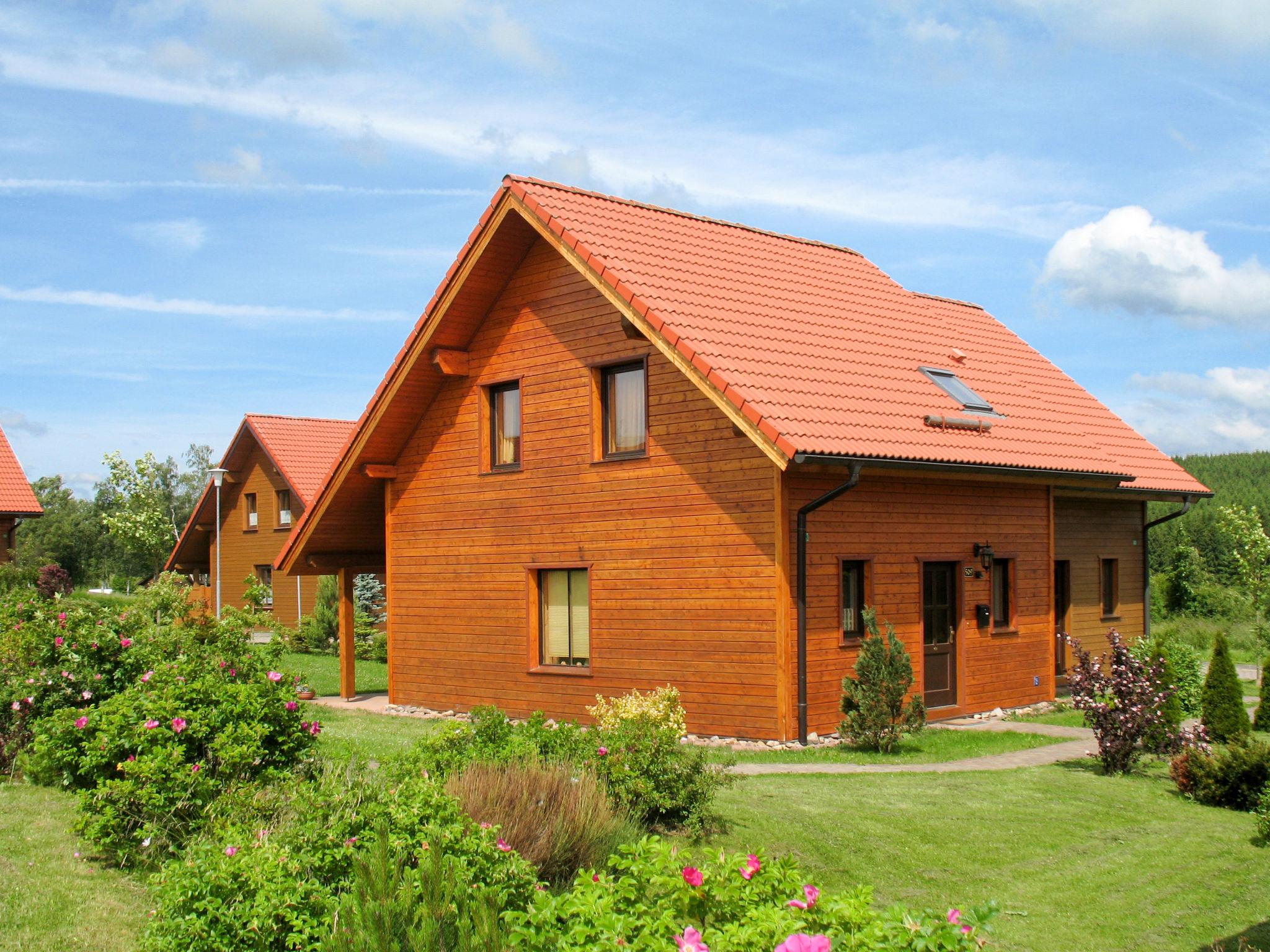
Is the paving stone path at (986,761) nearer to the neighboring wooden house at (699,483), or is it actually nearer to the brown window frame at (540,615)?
the neighboring wooden house at (699,483)

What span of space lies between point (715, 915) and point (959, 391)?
13755 mm

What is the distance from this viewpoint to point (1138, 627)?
22.8m

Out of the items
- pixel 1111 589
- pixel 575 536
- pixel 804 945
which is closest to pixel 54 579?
pixel 575 536

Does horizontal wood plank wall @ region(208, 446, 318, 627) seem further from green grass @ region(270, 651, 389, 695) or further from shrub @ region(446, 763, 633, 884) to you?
shrub @ region(446, 763, 633, 884)

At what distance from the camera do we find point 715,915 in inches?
205

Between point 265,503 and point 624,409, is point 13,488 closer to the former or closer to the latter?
point 265,503

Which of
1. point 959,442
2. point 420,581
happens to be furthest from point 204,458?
point 959,442

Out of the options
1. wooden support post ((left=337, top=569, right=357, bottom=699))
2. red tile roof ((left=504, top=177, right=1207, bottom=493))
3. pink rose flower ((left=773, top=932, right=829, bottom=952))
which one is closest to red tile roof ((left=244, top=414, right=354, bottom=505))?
wooden support post ((left=337, top=569, right=357, bottom=699))

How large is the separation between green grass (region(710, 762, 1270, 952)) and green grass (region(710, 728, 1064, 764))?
1.27 metres

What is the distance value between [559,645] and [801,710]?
411 cm

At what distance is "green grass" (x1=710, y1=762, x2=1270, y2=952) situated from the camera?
826 centimetres

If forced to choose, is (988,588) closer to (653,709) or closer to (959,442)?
(959,442)

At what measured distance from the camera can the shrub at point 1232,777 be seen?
11.9 m

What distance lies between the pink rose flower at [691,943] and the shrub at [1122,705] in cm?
949
